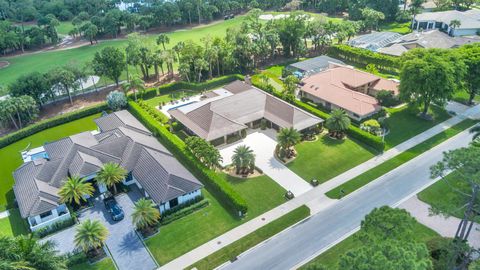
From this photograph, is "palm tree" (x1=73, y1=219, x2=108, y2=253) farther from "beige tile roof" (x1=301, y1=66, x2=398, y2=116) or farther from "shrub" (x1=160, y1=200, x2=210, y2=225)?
"beige tile roof" (x1=301, y1=66, x2=398, y2=116)

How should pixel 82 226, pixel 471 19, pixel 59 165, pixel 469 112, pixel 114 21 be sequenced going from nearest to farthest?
1. pixel 82 226
2. pixel 59 165
3. pixel 469 112
4. pixel 471 19
5. pixel 114 21

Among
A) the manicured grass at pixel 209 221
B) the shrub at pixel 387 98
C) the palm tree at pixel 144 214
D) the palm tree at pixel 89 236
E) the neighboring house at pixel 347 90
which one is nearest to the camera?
the palm tree at pixel 89 236

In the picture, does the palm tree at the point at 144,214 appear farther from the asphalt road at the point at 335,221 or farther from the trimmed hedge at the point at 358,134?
the trimmed hedge at the point at 358,134

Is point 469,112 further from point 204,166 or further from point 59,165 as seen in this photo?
point 59,165

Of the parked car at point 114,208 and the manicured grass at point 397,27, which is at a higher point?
the manicured grass at point 397,27

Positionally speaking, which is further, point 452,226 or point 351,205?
point 351,205

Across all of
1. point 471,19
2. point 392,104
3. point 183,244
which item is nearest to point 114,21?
point 392,104

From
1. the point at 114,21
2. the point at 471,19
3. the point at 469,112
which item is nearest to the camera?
the point at 469,112

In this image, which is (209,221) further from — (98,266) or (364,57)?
(364,57)

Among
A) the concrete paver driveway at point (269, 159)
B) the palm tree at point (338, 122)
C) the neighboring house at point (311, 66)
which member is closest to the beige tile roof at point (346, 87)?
the palm tree at point (338, 122)
